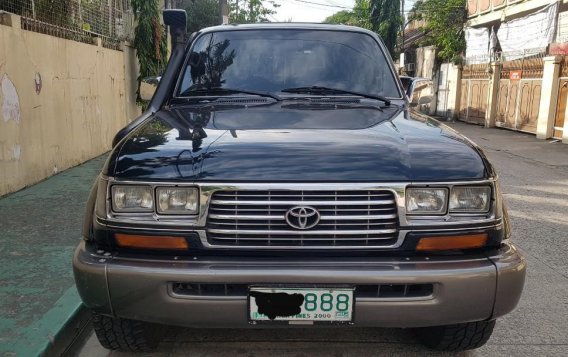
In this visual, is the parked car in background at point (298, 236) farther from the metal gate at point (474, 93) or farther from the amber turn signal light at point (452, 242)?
the metal gate at point (474, 93)

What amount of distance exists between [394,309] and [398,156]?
0.68 metres

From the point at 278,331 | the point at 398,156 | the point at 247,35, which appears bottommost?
the point at 278,331

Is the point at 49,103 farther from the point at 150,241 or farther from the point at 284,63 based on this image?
the point at 150,241

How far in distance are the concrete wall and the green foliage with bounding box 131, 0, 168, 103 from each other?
1.60m

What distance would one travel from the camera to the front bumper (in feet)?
7.20

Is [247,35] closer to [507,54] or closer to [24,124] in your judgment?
[24,124]

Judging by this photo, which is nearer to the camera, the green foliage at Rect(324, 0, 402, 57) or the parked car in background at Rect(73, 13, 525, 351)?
the parked car in background at Rect(73, 13, 525, 351)

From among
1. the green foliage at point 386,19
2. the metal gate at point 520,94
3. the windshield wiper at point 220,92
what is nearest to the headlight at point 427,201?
the windshield wiper at point 220,92

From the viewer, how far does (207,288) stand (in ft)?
7.48

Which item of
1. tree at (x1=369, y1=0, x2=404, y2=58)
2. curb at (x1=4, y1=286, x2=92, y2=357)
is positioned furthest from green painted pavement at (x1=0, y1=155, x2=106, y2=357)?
tree at (x1=369, y1=0, x2=404, y2=58)

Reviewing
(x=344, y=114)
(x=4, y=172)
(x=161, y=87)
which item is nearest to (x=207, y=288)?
(x=344, y=114)

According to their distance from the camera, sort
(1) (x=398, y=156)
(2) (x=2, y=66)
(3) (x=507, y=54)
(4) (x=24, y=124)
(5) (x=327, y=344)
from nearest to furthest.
Result: (1) (x=398, y=156), (5) (x=327, y=344), (2) (x=2, y=66), (4) (x=24, y=124), (3) (x=507, y=54)

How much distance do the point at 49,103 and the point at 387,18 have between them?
82.4 ft

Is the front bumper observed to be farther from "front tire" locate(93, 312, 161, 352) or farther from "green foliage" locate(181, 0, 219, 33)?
"green foliage" locate(181, 0, 219, 33)
